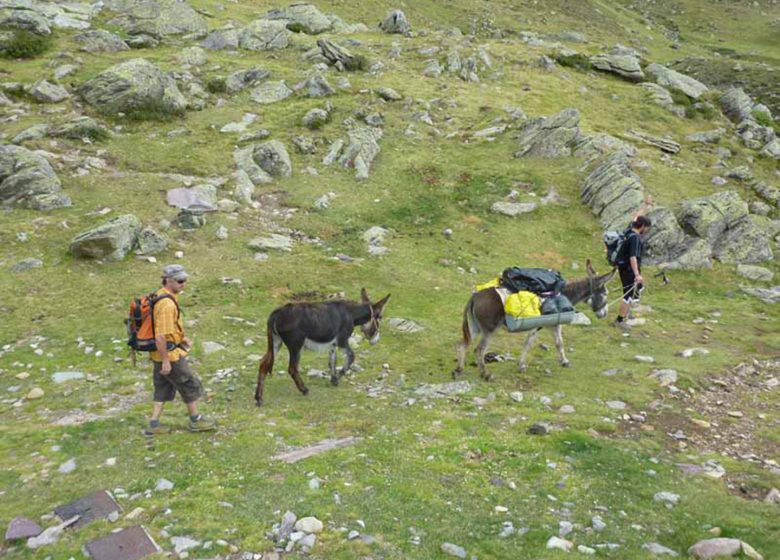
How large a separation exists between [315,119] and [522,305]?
22677 millimetres

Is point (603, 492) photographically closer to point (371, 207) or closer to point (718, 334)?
point (718, 334)

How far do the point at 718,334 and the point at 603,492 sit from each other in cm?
1077

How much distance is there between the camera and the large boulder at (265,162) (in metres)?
26.7

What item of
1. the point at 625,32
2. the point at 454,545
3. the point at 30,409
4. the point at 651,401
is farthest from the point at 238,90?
the point at 625,32

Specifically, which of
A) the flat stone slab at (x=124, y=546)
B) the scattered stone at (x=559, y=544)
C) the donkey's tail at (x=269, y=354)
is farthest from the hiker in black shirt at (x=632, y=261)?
the flat stone slab at (x=124, y=546)

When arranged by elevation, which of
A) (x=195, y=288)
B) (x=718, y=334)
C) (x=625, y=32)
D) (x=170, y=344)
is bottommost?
(x=195, y=288)

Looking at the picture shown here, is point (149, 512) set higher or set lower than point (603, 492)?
lower

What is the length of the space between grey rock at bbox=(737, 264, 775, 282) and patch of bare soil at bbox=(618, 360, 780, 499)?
8958 mm

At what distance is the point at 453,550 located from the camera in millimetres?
6797

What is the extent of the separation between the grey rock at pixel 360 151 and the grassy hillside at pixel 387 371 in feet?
2.55

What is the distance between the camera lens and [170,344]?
31.2 feet

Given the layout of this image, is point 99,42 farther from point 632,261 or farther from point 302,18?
point 632,261

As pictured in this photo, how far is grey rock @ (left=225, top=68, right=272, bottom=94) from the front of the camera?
36188 millimetres

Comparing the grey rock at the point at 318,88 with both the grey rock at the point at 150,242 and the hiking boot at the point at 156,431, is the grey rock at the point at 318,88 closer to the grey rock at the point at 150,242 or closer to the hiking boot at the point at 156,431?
the grey rock at the point at 150,242
